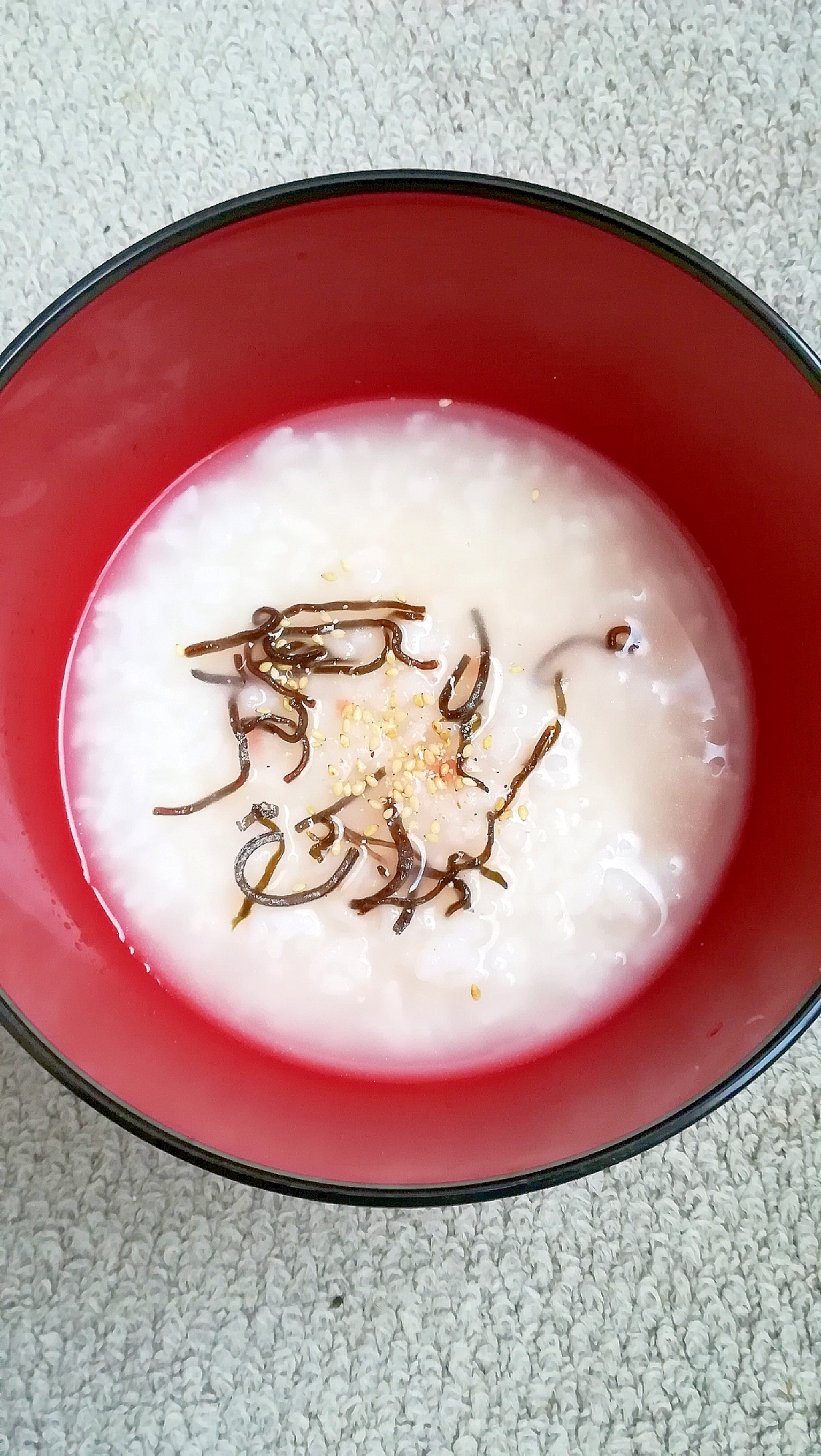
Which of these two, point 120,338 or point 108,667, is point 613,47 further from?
point 108,667

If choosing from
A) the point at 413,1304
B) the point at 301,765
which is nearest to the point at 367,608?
the point at 301,765

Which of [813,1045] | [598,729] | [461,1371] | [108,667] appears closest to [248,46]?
[108,667]

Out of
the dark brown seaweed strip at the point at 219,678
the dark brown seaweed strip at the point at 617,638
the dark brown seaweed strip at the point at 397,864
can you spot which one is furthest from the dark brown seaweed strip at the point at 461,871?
the dark brown seaweed strip at the point at 219,678

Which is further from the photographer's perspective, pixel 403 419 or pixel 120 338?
pixel 403 419

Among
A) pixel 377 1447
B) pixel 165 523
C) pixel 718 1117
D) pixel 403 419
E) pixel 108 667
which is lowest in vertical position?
pixel 377 1447

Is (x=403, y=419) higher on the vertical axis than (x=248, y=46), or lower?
lower

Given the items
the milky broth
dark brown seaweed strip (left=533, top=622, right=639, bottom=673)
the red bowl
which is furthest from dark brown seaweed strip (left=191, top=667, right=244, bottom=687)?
dark brown seaweed strip (left=533, top=622, right=639, bottom=673)
